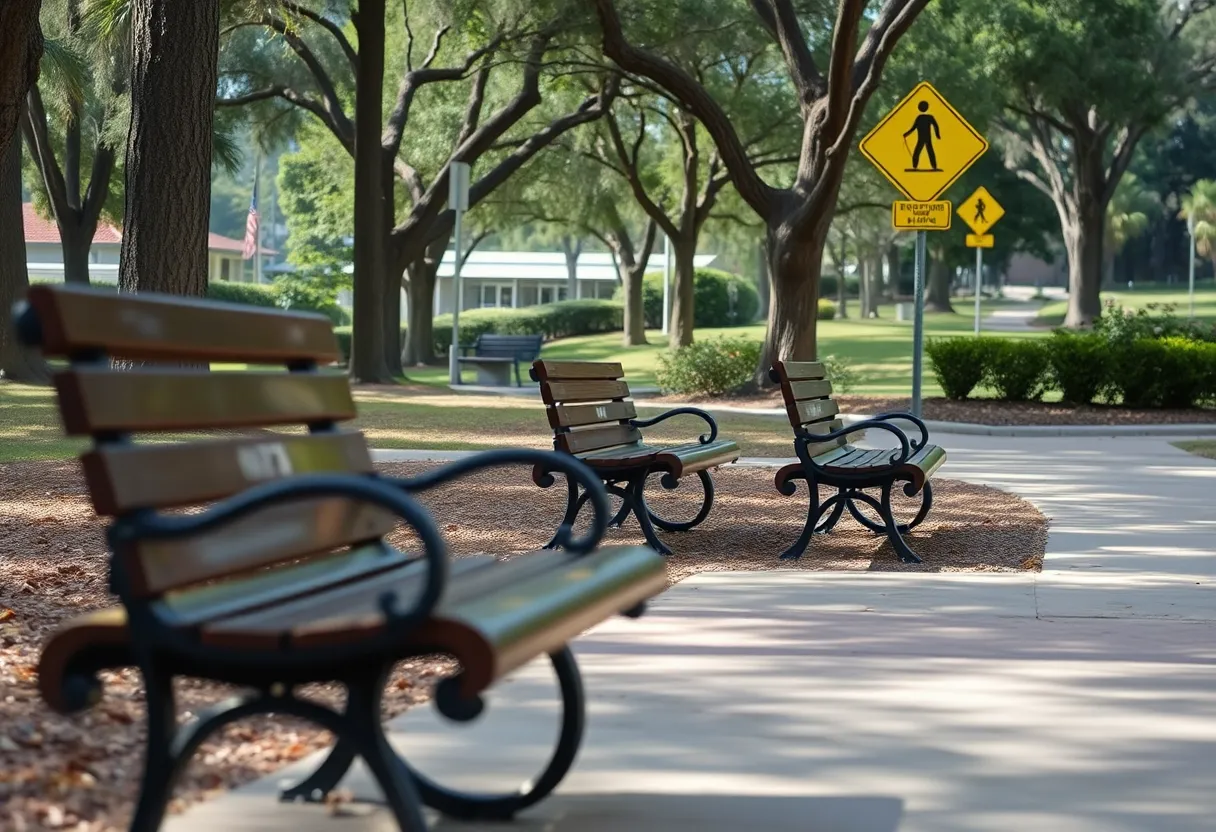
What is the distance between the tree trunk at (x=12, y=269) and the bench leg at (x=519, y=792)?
66.8 feet

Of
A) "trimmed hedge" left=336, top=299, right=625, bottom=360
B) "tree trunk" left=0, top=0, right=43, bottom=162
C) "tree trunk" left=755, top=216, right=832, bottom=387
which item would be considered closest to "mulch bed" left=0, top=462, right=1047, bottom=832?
"tree trunk" left=0, top=0, right=43, bottom=162

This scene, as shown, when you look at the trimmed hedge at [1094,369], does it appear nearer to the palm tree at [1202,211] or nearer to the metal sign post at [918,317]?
the metal sign post at [918,317]

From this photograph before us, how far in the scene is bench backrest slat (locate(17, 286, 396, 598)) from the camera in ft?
Result: 10.7

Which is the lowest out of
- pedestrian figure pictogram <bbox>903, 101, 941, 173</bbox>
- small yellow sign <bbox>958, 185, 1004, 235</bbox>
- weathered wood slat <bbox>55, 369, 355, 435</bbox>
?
weathered wood slat <bbox>55, 369, 355, 435</bbox>

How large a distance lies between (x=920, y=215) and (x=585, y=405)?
6239mm

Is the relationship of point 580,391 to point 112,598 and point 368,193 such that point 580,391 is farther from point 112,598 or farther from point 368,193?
point 368,193

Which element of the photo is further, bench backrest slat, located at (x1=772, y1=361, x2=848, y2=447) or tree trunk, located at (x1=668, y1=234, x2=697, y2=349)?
tree trunk, located at (x1=668, y1=234, x2=697, y2=349)

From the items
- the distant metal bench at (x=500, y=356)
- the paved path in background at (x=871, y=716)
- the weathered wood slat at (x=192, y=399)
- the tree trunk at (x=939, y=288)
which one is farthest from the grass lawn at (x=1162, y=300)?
the weathered wood slat at (x=192, y=399)

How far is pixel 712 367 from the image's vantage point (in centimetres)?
2489

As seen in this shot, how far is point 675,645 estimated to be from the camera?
235 inches

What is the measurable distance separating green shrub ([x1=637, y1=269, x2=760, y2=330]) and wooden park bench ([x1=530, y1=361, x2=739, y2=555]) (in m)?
51.2

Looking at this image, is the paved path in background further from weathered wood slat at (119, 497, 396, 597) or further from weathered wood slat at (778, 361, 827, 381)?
weathered wood slat at (778, 361, 827, 381)

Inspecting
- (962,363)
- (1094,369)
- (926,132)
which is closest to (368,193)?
(962,363)

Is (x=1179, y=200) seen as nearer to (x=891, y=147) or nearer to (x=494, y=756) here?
(x=891, y=147)
